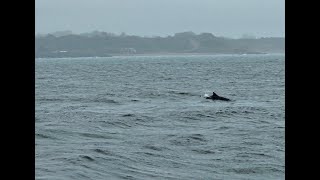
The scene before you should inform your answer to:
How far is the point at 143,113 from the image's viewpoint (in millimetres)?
36312

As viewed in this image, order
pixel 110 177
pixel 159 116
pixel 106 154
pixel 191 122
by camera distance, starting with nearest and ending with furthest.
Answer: pixel 110 177 < pixel 106 154 < pixel 191 122 < pixel 159 116

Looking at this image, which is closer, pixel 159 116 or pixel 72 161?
pixel 72 161

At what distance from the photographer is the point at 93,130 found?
26.8 meters

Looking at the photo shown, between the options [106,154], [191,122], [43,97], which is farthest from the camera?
[43,97]
